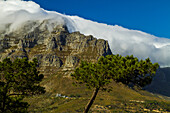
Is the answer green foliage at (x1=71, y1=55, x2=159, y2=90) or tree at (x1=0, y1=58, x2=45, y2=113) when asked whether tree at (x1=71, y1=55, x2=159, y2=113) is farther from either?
tree at (x1=0, y1=58, x2=45, y2=113)

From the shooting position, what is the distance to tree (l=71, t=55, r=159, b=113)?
1307 inches

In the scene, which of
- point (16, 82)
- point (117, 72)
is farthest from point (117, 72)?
point (16, 82)

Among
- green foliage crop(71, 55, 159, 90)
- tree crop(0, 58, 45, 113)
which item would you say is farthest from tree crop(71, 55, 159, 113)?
tree crop(0, 58, 45, 113)

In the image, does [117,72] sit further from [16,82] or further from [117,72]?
[16,82]

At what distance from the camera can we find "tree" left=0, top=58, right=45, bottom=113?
30.9 m

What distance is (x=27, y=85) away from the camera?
32.8m

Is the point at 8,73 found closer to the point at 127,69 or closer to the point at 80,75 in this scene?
the point at 80,75

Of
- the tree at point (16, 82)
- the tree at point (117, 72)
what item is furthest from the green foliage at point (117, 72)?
the tree at point (16, 82)

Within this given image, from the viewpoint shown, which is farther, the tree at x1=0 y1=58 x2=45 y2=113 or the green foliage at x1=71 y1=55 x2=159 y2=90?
the green foliage at x1=71 y1=55 x2=159 y2=90

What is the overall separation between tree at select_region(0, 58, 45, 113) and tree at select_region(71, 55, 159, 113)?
31.8ft

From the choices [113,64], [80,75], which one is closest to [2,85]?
[80,75]

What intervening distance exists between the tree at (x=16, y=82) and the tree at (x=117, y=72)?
9.68 m

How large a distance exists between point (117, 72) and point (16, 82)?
17730 mm

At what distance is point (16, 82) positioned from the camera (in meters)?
31.7
